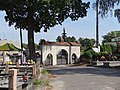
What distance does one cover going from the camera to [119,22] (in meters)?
42.5

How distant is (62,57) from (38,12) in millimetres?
13446

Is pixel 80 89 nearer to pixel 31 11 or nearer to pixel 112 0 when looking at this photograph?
pixel 112 0

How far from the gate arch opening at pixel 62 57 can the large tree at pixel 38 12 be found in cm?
886

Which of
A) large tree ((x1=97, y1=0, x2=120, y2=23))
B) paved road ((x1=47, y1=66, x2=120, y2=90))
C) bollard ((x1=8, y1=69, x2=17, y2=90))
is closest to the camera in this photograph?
bollard ((x1=8, y1=69, x2=17, y2=90))

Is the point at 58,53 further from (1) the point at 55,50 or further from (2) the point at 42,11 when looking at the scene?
(2) the point at 42,11

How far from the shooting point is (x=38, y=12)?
49.5m

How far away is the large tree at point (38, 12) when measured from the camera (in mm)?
47938

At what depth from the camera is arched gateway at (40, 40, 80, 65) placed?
5775 cm

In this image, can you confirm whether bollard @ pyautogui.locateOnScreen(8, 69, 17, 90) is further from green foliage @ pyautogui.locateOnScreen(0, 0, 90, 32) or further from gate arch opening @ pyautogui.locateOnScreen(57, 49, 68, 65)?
gate arch opening @ pyautogui.locateOnScreen(57, 49, 68, 65)

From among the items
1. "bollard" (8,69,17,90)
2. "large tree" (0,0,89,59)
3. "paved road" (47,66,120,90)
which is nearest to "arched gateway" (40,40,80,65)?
"large tree" (0,0,89,59)

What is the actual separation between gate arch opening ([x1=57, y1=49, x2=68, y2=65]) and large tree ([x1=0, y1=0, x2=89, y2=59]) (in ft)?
29.1

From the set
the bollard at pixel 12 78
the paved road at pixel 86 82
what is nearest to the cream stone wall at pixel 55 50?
the paved road at pixel 86 82

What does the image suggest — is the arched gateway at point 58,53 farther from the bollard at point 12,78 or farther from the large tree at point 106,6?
the bollard at point 12,78

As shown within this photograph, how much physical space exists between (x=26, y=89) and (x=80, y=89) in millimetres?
4772
